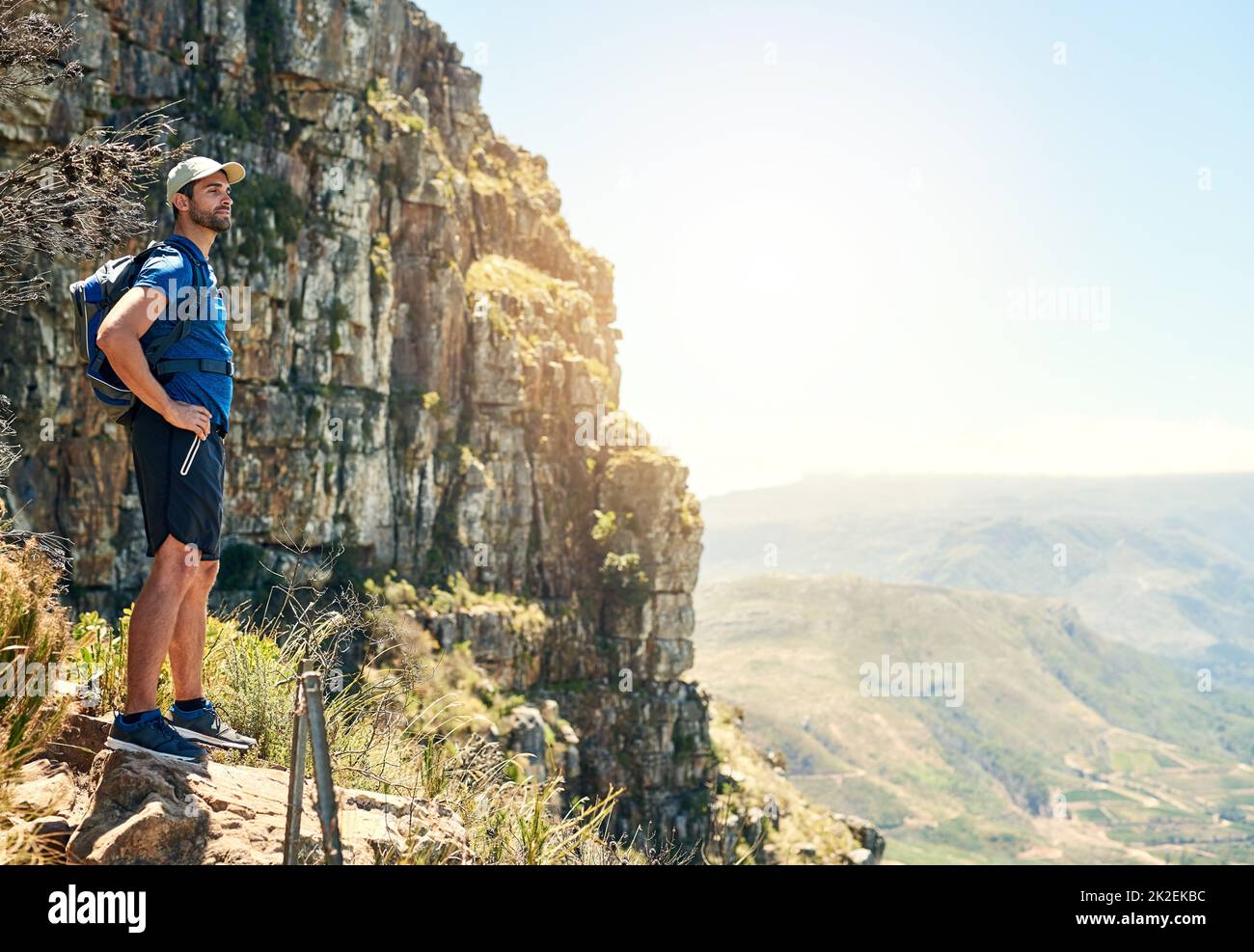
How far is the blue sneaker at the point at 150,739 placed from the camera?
546 centimetres

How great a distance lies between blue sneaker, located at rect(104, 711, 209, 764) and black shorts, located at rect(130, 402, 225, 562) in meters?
0.98

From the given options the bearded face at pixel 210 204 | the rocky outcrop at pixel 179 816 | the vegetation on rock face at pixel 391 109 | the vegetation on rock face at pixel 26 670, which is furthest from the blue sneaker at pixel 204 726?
the vegetation on rock face at pixel 391 109

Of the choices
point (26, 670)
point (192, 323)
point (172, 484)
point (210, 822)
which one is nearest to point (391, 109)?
point (192, 323)

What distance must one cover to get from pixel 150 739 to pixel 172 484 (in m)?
→ 1.47

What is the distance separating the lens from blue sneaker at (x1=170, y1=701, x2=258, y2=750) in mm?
5973

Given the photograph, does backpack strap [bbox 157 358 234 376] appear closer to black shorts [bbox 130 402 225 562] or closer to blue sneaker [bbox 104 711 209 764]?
→ black shorts [bbox 130 402 225 562]

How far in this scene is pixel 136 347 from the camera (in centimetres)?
541

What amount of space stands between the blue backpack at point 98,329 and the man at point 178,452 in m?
0.03

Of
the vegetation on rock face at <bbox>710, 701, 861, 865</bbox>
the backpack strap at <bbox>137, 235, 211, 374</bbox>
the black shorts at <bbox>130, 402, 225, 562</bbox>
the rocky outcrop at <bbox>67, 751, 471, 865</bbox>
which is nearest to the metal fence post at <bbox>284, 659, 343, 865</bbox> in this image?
the rocky outcrop at <bbox>67, 751, 471, 865</bbox>

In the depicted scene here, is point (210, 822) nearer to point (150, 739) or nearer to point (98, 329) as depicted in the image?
point (150, 739)

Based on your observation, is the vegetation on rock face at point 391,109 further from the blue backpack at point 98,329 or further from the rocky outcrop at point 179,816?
the rocky outcrop at point 179,816
